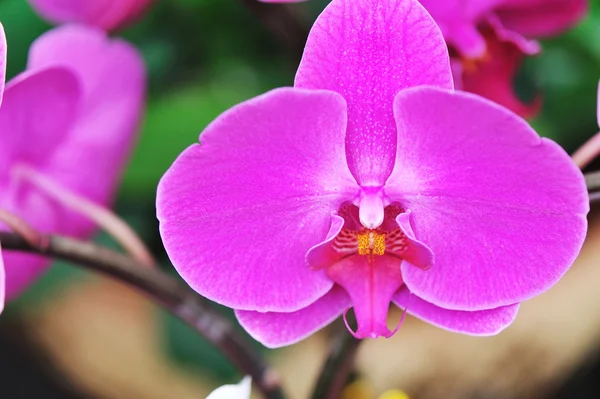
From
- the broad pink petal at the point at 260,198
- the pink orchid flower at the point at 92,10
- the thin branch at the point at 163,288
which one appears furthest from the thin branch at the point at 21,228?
the pink orchid flower at the point at 92,10

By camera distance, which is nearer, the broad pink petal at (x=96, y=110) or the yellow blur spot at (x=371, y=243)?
the yellow blur spot at (x=371, y=243)

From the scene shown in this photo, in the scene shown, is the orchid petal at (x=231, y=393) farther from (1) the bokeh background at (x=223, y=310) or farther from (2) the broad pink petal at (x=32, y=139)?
(1) the bokeh background at (x=223, y=310)

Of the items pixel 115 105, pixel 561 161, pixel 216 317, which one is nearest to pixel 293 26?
pixel 115 105

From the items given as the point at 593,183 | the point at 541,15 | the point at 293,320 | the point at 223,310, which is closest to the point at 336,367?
the point at 293,320

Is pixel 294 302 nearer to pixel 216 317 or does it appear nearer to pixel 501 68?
pixel 216 317

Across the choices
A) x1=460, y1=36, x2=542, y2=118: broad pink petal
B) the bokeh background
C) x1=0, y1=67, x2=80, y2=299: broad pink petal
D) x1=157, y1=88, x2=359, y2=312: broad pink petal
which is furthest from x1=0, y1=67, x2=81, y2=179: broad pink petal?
the bokeh background

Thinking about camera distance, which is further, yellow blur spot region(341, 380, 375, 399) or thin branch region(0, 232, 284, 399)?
yellow blur spot region(341, 380, 375, 399)

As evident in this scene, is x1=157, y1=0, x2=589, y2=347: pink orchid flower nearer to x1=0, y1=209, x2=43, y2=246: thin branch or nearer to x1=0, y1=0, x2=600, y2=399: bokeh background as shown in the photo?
x1=0, y1=209, x2=43, y2=246: thin branch
